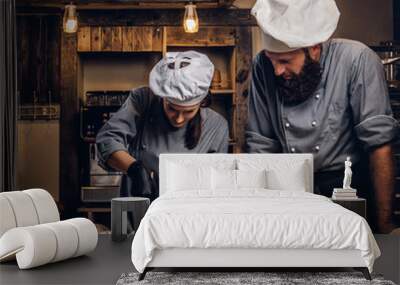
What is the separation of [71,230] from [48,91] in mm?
2328

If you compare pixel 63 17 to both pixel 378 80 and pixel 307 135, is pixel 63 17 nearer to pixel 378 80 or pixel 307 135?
pixel 307 135

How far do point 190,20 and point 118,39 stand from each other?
80cm

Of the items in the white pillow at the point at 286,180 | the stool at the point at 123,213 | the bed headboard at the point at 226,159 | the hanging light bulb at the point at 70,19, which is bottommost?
the stool at the point at 123,213

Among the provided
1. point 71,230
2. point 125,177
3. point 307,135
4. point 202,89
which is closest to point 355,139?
point 307,135

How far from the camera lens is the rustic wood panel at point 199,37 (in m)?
7.06

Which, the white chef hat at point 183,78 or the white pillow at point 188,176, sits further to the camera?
the white chef hat at point 183,78

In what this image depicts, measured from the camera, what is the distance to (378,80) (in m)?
6.99

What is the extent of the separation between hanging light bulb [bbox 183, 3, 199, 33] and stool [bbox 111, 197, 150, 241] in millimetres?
Answer: 1909

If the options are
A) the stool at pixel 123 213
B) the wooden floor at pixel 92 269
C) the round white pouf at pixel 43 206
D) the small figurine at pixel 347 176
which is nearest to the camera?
the wooden floor at pixel 92 269

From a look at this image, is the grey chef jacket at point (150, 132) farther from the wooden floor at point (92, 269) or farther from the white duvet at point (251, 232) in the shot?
the white duvet at point (251, 232)

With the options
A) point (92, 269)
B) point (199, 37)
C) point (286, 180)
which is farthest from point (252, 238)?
point (199, 37)

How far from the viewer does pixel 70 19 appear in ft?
23.0

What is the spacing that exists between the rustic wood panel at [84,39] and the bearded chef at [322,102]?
70.7 inches

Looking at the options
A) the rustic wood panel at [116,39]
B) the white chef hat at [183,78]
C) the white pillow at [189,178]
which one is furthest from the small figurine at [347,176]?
the rustic wood panel at [116,39]
